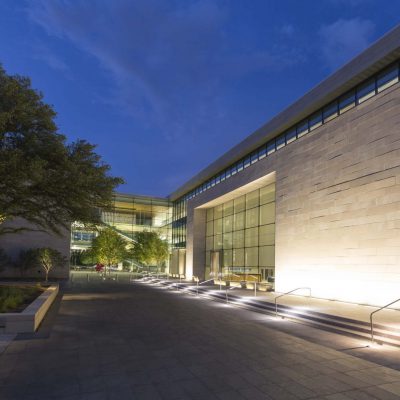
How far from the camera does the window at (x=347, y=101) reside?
20.1 m

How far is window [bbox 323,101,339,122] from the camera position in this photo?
70.3 feet

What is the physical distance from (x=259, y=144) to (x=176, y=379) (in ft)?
79.3

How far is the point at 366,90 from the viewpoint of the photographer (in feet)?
63.0

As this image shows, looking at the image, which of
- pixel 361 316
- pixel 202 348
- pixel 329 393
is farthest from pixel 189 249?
pixel 329 393

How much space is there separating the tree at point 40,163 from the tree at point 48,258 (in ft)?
55.7

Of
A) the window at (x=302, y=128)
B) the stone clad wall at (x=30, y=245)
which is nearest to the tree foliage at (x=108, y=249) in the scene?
the stone clad wall at (x=30, y=245)

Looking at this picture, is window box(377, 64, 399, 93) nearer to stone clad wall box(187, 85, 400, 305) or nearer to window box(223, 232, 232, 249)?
stone clad wall box(187, 85, 400, 305)

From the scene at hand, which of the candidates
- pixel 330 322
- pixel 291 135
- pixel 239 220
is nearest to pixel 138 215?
pixel 239 220

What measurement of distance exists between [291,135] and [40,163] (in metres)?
17.2

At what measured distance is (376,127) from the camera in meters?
18.0

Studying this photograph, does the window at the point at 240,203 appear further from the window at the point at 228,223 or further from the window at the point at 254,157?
the window at the point at 254,157

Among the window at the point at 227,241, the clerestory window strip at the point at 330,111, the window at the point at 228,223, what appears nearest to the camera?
the clerestory window strip at the point at 330,111

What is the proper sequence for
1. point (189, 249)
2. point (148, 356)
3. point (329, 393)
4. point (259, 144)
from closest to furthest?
1. point (329, 393)
2. point (148, 356)
3. point (259, 144)
4. point (189, 249)

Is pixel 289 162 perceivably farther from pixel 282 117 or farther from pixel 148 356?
pixel 148 356
